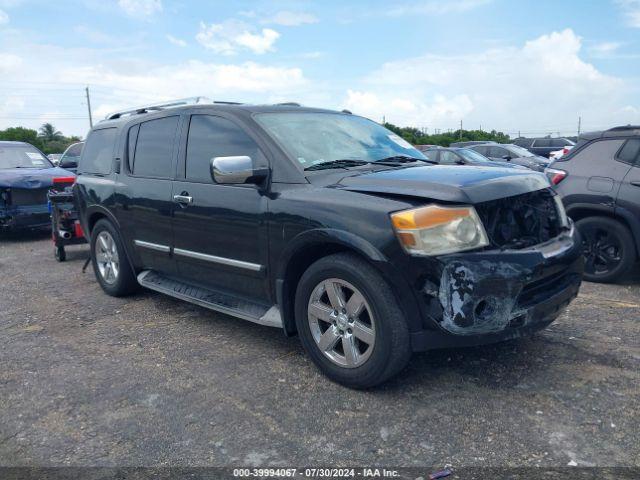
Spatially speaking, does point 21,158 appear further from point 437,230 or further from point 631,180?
point 631,180

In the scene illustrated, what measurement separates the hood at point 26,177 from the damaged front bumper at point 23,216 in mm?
355

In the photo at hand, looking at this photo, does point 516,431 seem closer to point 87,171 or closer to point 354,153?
point 354,153

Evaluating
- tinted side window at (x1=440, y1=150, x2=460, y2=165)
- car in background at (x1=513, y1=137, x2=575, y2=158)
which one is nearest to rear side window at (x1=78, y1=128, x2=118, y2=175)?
tinted side window at (x1=440, y1=150, x2=460, y2=165)

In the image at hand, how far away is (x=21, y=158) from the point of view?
10234mm

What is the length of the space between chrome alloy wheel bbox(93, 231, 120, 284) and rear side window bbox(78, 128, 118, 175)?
68 cm

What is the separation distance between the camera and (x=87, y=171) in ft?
19.5

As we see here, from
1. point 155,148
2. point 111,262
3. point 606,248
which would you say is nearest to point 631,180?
point 606,248

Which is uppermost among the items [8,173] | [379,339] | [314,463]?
[8,173]

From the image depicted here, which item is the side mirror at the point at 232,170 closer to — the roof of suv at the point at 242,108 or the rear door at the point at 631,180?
the roof of suv at the point at 242,108

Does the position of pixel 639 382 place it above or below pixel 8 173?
below

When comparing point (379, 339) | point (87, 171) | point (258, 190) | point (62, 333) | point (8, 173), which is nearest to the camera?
point (379, 339)

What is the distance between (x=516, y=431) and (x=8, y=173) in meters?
9.19

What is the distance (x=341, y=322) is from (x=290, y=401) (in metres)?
0.55

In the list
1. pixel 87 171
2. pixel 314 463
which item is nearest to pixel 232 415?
pixel 314 463
